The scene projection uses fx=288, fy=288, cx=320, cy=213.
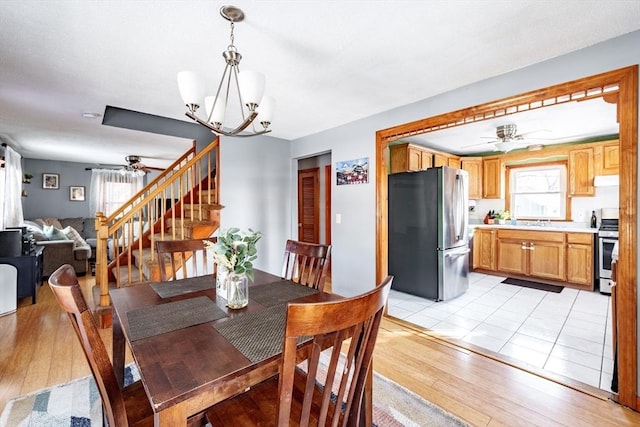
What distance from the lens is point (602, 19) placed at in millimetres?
1607

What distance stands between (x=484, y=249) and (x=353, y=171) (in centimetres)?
318

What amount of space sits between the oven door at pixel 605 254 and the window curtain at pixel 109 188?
9715mm

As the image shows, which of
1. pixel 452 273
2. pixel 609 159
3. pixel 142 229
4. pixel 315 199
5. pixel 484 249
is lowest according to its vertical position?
pixel 452 273

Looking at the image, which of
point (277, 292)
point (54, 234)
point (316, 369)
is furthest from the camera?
point (54, 234)

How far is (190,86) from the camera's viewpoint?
147 centimetres

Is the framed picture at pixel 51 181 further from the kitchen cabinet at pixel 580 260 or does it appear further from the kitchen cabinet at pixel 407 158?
the kitchen cabinet at pixel 580 260

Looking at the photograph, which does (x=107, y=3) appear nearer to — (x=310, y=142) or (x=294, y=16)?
(x=294, y=16)

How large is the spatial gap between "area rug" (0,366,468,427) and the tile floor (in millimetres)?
1102

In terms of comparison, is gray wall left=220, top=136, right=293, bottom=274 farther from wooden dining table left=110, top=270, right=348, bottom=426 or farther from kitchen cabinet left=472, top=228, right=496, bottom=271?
kitchen cabinet left=472, top=228, right=496, bottom=271

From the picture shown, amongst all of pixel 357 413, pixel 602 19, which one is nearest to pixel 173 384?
pixel 357 413

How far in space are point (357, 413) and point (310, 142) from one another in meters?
3.58

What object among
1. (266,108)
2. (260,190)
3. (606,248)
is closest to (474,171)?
(606,248)

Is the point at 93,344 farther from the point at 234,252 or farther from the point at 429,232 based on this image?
the point at 429,232

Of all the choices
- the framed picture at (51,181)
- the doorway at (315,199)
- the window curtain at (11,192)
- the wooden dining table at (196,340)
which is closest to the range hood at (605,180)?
the doorway at (315,199)
